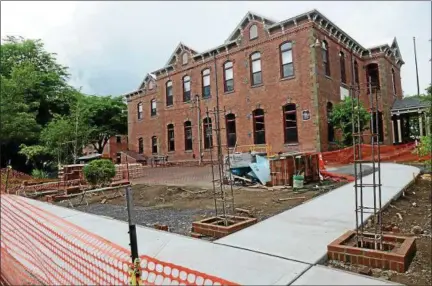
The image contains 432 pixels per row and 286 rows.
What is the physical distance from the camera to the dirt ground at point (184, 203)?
7230 millimetres

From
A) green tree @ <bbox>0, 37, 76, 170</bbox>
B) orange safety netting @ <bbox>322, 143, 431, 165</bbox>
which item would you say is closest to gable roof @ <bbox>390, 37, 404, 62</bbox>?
orange safety netting @ <bbox>322, 143, 431, 165</bbox>

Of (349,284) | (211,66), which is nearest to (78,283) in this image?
(349,284)

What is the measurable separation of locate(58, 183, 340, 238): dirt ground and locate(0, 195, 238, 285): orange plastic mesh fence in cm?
173

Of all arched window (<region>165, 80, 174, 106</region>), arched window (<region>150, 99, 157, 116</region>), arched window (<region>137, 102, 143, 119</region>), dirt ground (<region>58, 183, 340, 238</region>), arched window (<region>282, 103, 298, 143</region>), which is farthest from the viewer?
arched window (<region>137, 102, 143, 119</region>)

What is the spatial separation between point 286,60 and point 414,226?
1550 centimetres

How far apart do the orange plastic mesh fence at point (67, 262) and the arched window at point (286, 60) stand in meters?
16.1

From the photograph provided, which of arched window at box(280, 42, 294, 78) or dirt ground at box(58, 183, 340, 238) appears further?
arched window at box(280, 42, 294, 78)

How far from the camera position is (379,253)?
13.0 ft

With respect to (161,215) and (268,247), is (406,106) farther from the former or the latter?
(268,247)

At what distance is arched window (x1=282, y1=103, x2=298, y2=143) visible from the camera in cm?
1935

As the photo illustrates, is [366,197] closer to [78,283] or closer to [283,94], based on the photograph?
[78,283]

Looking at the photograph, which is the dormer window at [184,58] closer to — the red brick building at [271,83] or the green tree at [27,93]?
the red brick building at [271,83]

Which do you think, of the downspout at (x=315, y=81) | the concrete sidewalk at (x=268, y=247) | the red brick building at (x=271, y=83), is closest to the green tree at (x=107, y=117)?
the red brick building at (x=271, y=83)

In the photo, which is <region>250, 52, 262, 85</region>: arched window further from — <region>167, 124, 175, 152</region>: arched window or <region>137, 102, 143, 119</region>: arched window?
<region>137, 102, 143, 119</region>: arched window
